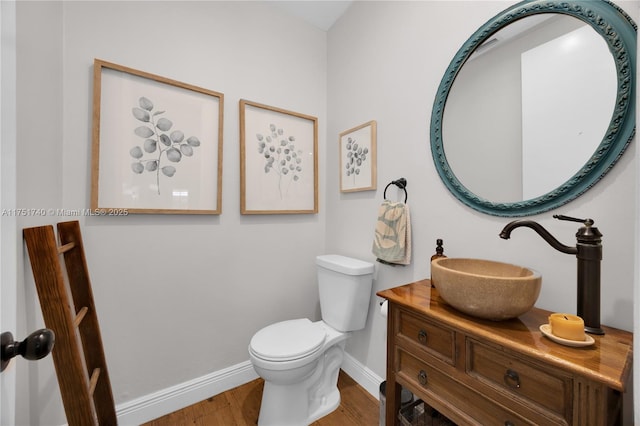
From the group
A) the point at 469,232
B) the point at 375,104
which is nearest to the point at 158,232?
the point at 375,104

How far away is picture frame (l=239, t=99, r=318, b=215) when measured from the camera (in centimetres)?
171

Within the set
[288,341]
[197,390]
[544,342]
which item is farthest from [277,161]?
[544,342]

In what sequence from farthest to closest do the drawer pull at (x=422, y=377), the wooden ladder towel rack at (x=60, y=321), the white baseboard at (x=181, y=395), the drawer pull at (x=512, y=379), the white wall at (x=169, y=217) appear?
the white baseboard at (x=181, y=395) < the white wall at (x=169, y=217) < the drawer pull at (x=422, y=377) < the wooden ladder towel rack at (x=60, y=321) < the drawer pull at (x=512, y=379)

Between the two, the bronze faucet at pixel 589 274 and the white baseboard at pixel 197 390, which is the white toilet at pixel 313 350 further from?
the bronze faucet at pixel 589 274

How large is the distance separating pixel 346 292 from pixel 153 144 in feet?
4.44

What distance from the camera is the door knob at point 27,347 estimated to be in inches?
17.5

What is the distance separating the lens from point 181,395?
1509 millimetres

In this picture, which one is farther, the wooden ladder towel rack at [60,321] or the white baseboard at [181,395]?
the white baseboard at [181,395]

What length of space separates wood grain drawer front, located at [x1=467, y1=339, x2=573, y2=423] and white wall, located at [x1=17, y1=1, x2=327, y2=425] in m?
1.30

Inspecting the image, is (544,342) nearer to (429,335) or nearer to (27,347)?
(429,335)

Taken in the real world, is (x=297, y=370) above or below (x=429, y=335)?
below

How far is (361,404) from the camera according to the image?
5.09 ft

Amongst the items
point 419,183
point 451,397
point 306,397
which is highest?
point 419,183

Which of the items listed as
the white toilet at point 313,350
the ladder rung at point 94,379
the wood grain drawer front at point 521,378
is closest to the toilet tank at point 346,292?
the white toilet at point 313,350
